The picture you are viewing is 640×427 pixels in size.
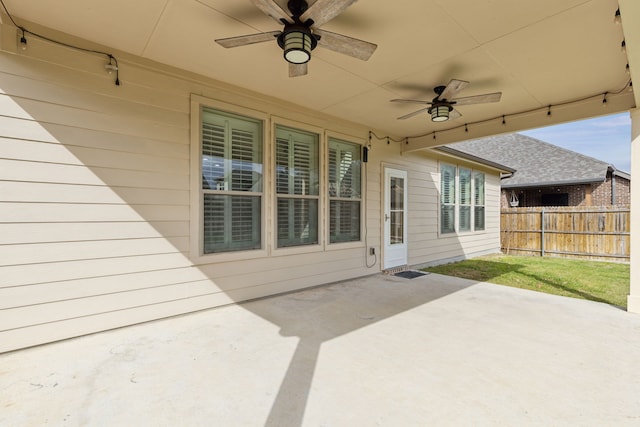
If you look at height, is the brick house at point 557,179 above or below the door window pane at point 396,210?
above

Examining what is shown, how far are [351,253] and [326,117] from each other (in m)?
2.27

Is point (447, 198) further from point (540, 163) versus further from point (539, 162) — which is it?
point (539, 162)

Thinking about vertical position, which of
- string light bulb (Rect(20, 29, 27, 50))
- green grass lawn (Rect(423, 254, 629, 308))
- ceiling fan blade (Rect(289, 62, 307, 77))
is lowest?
green grass lawn (Rect(423, 254, 629, 308))

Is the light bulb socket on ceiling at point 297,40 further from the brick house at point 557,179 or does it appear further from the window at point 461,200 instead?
the brick house at point 557,179

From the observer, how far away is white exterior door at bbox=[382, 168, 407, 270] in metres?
5.75

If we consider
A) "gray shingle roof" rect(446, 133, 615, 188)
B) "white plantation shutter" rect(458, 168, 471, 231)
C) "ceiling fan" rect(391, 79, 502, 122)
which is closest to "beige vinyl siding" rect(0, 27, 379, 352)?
"ceiling fan" rect(391, 79, 502, 122)

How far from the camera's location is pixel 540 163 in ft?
42.5

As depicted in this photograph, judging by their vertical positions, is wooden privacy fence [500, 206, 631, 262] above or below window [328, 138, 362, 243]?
below

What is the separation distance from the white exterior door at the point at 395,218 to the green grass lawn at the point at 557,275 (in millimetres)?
855

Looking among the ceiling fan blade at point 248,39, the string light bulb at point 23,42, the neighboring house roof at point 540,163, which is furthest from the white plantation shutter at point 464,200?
the string light bulb at point 23,42

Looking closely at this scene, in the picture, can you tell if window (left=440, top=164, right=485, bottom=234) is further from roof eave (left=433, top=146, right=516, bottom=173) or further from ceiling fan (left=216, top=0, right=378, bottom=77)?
ceiling fan (left=216, top=0, right=378, bottom=77)

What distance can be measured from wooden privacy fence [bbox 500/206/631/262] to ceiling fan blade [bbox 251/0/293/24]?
9.49m

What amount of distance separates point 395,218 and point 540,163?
35.7 feet

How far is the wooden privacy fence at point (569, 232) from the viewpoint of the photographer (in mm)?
7551
